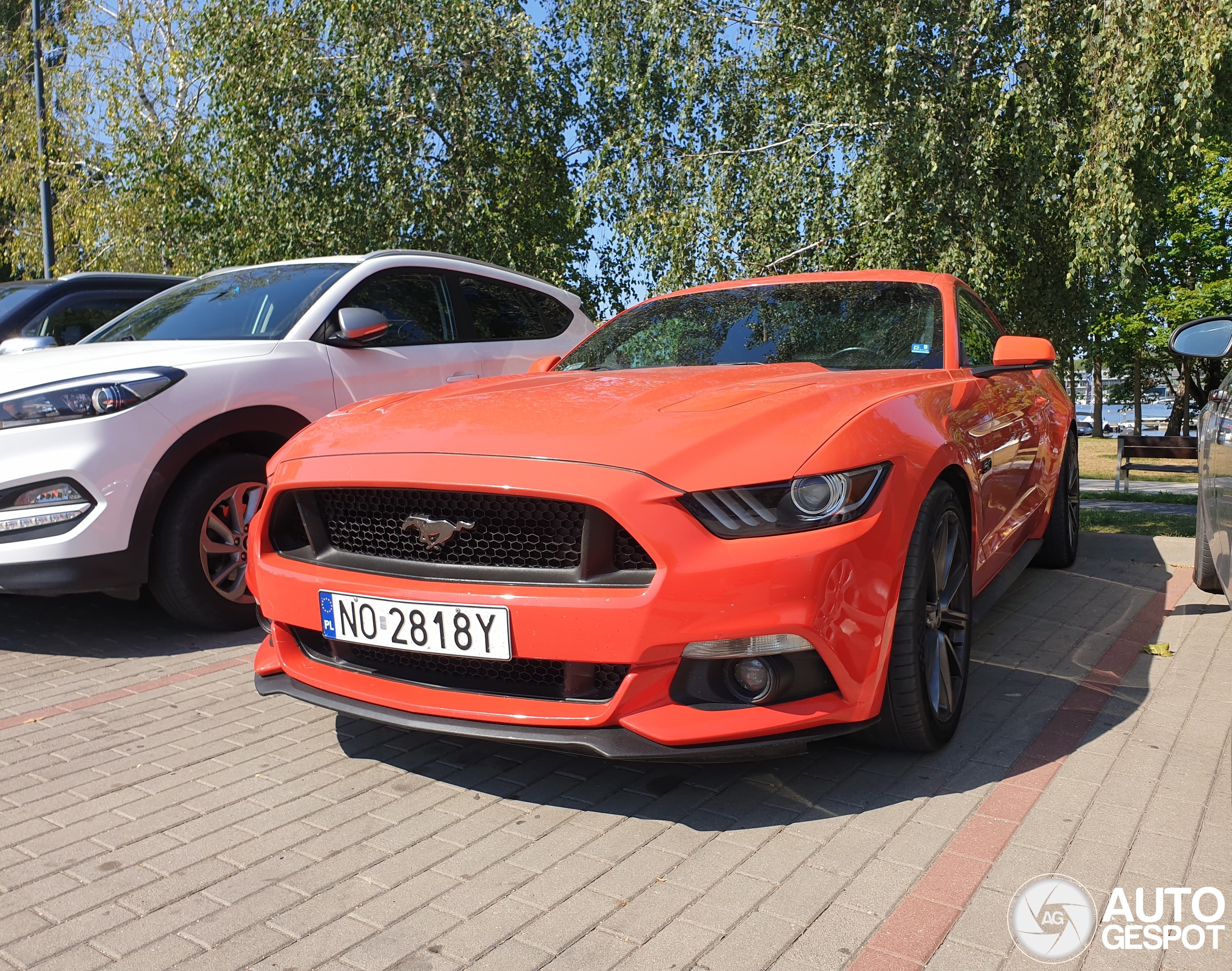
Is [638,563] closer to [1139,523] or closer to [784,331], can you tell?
[784,331]

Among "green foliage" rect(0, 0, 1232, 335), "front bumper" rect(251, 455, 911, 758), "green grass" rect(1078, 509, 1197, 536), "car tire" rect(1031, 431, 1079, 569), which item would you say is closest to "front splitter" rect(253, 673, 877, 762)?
"front bumper" rect(251, 455, 911, 758)

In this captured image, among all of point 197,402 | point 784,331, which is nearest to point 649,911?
point 784,331

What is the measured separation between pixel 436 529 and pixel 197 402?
2.32 m

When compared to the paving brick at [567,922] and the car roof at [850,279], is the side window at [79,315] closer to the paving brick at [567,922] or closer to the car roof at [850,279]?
the car roof at [850,279]

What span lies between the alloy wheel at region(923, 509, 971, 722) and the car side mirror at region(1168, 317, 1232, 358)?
132 cm

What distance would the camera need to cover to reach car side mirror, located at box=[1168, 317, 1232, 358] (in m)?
3.86

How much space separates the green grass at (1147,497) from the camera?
678 inches

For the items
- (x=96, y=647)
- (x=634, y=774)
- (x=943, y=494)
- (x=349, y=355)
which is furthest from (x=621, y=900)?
(x=349, y=355)

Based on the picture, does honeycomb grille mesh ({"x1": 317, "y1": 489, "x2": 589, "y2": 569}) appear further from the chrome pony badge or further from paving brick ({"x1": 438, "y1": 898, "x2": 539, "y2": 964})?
paving brick ({"x1": 438, "y1": 898, "x2": 539, "y2": 964})

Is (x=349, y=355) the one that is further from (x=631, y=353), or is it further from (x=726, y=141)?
(x=726, y=141)

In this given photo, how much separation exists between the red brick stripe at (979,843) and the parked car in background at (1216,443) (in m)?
0.61

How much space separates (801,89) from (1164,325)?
93.3 feet

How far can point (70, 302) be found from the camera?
282 inches

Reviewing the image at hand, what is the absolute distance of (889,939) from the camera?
221cm
